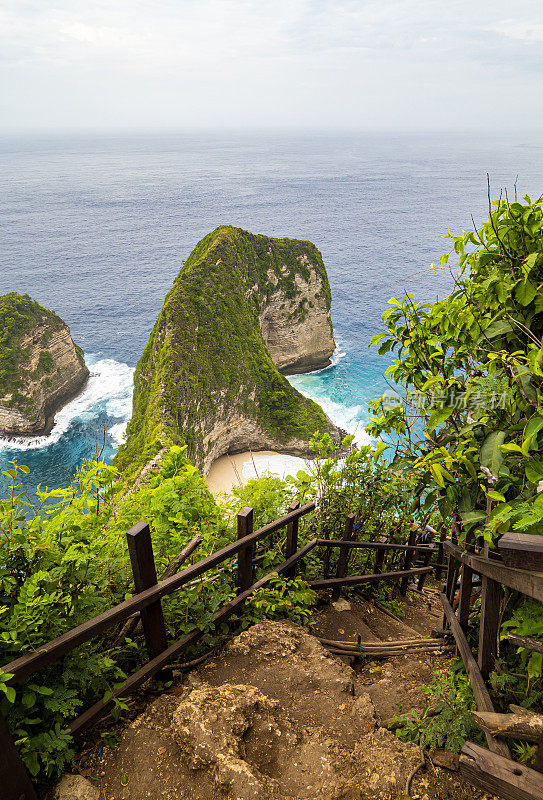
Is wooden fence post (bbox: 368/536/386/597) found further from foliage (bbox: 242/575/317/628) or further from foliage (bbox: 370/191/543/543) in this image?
foliage (bbox: 370/191/543/543)

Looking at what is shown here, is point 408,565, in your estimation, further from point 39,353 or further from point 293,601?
point 39,353

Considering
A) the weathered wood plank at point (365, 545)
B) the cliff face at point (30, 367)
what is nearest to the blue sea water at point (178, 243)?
the cliff face at point (30, 367)

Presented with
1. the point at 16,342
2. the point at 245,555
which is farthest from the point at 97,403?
the point at 245,555

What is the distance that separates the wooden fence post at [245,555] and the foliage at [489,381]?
58.9 inches

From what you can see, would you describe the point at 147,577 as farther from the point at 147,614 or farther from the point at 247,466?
the point at 247,466

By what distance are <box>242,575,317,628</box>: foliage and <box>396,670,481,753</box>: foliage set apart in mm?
1520

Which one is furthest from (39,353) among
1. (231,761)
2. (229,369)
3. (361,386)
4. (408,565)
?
(231,761)

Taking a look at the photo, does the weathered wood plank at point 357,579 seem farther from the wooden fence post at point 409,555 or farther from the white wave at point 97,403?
the white wave at point 97,403

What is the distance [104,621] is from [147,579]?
1.54 ft

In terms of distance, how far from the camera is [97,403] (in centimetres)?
4341

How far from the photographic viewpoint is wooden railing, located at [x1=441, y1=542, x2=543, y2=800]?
2260 mm

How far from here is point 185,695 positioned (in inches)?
133

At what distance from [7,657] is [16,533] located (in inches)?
26.0

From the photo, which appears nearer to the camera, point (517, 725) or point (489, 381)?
point (517, 725)
